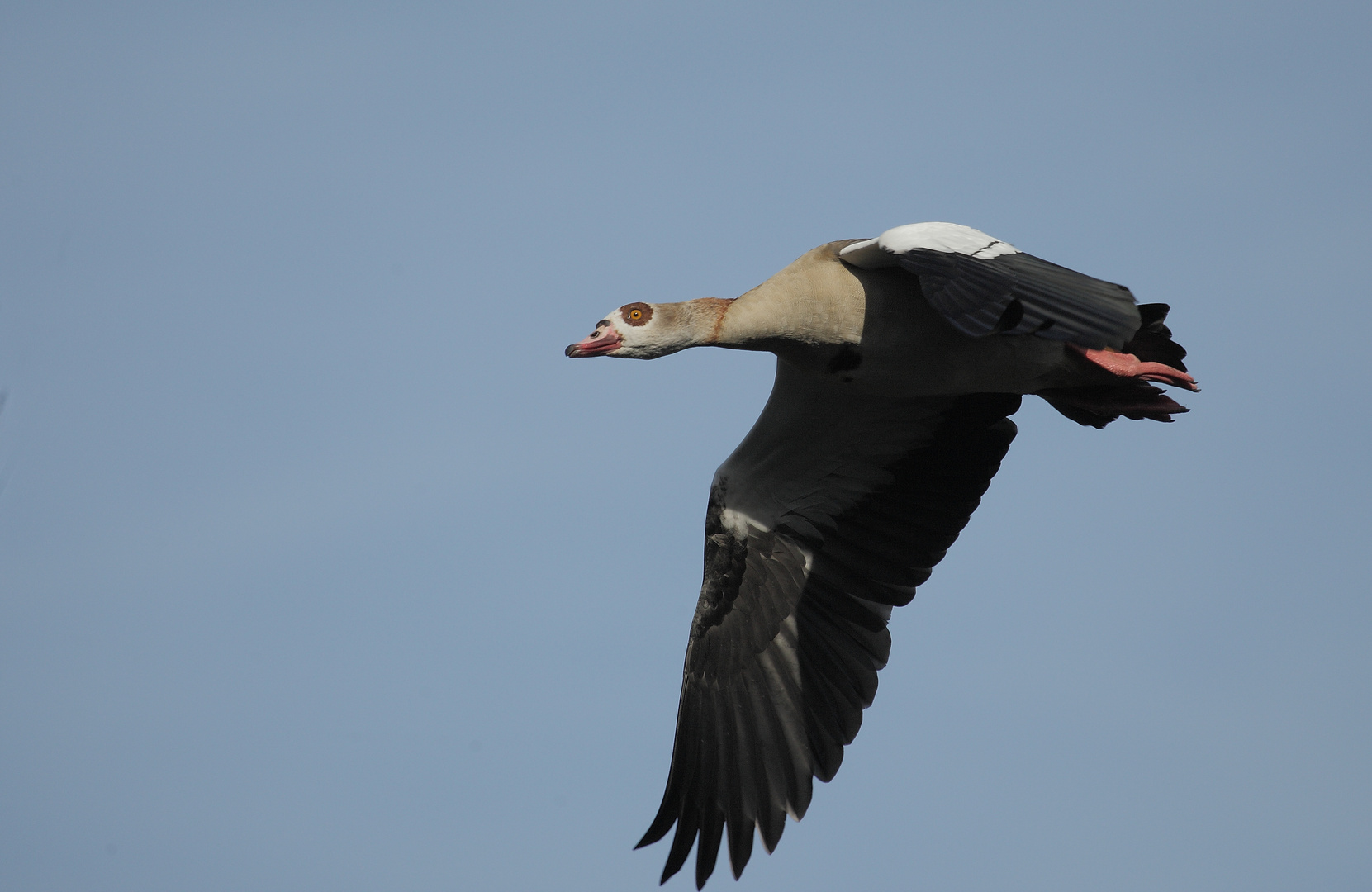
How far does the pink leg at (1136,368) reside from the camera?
282 inches

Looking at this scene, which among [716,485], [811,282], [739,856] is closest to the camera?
[811,282]

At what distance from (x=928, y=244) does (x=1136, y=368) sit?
1.60 m

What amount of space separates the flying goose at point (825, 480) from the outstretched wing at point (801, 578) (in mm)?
11

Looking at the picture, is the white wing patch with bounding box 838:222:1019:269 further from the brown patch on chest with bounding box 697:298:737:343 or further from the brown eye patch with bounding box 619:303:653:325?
the brown eye patch with bounding box 619:303:653:325

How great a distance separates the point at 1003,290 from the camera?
5738 millimetres

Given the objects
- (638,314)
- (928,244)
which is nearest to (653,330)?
(638,314)

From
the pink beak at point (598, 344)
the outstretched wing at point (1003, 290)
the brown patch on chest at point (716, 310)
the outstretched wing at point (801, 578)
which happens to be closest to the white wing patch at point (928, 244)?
the outstretched wing at point (1003, 290)

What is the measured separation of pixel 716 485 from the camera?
838 centimetres

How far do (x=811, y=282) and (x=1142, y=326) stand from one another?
1909 mm

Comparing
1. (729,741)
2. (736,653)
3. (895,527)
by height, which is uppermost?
(895,527)

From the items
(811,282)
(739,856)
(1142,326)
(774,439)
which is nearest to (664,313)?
(811,282)

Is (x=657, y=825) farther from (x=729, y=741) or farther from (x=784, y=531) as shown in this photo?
(x=784, y=531)

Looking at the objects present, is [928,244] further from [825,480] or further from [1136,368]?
[825,480]

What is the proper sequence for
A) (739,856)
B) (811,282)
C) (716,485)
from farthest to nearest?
1. (716,485)
2. (739,856)
3. (811,282)
